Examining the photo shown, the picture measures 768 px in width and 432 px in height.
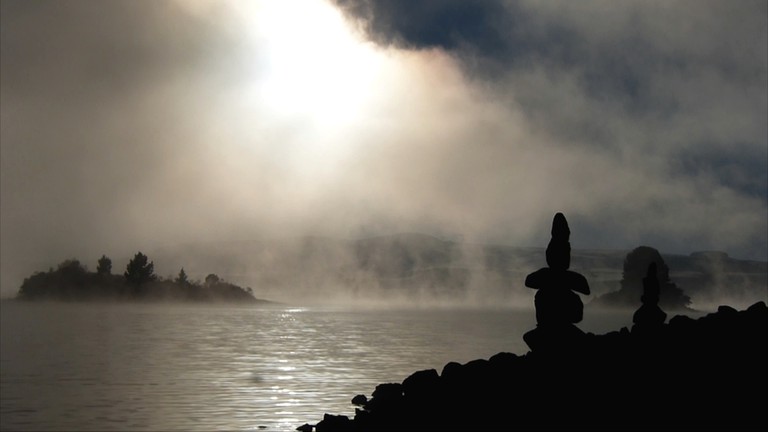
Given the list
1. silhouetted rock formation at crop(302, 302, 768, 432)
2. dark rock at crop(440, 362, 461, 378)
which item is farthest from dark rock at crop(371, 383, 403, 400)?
dark rock at crop(440, 362, 461, 378)

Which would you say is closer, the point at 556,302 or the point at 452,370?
the point at 556,302

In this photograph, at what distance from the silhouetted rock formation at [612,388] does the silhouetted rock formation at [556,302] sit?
1.07 metres

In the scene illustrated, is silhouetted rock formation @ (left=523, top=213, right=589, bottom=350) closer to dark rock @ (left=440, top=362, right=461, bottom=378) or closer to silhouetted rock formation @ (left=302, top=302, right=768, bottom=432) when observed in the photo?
silhouetted rock formation @ (left=302, top=302, right=768, bottom=432)

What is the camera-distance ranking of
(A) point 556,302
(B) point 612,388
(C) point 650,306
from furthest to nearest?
(C) point 650,306 < (A) point 556,302 < (B) point 612,388

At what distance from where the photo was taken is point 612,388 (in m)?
31.2

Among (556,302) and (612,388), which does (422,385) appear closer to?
(556,302)

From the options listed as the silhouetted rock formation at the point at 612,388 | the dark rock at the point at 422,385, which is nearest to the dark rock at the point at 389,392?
the silhouetted rock formation at the point at 612,388

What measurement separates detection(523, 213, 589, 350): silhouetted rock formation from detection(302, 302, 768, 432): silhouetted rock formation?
1.07 metres

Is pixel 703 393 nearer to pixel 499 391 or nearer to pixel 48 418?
pixel 499 391

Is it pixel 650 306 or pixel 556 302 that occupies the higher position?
pixel 650 306

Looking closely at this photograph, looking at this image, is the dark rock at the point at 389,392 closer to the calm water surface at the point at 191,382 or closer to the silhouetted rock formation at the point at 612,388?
the silhouetted rock formation at the point at 612,388

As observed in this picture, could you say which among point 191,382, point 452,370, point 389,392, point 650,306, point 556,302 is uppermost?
point 650,306

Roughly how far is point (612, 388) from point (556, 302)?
335 inches

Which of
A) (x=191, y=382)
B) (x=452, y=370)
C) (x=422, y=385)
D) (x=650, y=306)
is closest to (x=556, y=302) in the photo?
(x=452, y=370)
